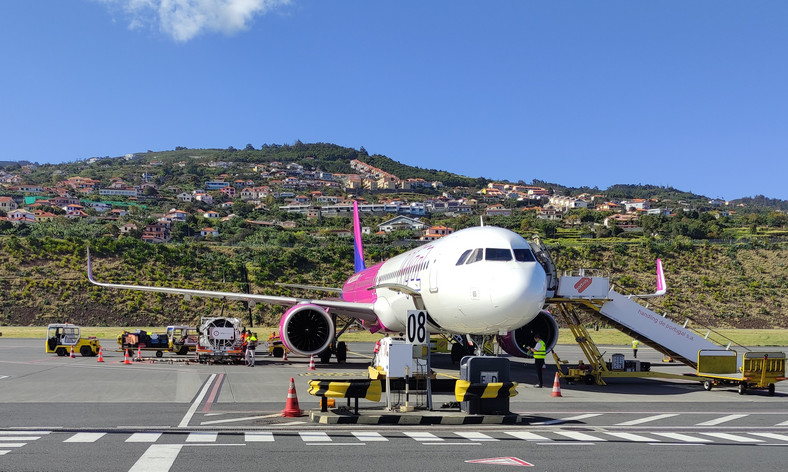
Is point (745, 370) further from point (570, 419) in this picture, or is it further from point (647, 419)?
point (570, 419)

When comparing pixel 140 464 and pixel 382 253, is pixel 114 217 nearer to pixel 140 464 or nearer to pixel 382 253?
pixel 382 253

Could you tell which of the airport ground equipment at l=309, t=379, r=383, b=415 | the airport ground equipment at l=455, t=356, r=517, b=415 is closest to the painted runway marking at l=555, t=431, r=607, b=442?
the airport ground equipment at l=455, t=356, r=517, b=415

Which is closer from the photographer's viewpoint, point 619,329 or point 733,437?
point 733,437

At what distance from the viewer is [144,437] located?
38.7ft

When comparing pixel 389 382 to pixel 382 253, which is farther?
pixel 382 253

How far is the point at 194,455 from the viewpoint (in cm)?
1023

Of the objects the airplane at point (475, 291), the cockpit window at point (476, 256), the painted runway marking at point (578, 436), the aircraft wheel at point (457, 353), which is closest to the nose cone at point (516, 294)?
the airplane at point (475, 291)

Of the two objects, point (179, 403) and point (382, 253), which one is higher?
point (382, 253)

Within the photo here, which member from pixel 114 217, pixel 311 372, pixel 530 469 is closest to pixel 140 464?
pixel 530 469

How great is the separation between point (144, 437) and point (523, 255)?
9.85 m

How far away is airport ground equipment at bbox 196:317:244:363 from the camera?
30234 mm

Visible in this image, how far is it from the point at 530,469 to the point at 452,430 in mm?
3616

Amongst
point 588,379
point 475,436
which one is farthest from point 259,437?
point 588,379

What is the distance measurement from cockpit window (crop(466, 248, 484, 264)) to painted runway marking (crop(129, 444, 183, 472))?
9255 mm
